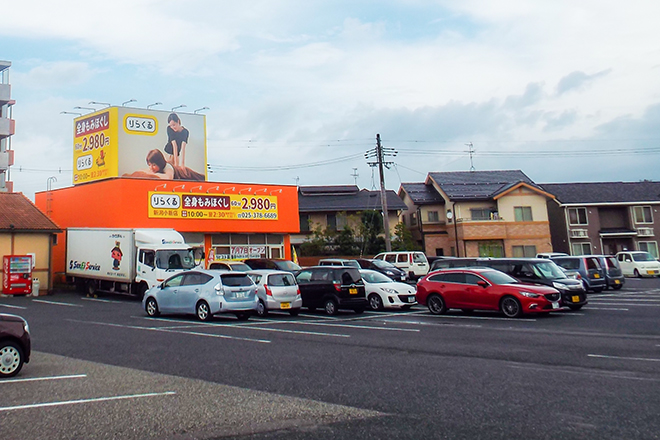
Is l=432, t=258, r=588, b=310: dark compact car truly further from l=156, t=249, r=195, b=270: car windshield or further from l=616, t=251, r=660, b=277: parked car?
l=616, t=251, r=660, b=277: parked car

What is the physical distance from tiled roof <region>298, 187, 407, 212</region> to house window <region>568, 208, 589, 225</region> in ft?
45.0

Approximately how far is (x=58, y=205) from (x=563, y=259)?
30.5 m

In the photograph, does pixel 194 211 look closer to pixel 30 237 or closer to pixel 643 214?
pixel 30 237

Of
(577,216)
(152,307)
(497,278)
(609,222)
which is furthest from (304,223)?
(497,278)

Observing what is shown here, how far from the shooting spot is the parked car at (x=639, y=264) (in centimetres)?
3550

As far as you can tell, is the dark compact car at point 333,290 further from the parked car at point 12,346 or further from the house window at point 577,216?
the house window at point 577,216

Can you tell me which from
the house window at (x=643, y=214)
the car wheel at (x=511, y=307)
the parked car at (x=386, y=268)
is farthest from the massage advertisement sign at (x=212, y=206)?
the house window at (x=643, y=214)

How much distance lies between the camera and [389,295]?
20453mm

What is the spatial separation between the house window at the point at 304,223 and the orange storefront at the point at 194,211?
9.26 metres

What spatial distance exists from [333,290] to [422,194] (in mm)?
34439

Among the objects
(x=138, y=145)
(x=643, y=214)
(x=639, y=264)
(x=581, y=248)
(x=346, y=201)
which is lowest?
(x=639, y=264)

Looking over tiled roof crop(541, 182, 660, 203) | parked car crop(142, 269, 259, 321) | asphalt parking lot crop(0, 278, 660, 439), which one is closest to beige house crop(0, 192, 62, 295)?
parked car crop(142, 269, 259, 321)

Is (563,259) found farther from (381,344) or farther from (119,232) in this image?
(119,232)

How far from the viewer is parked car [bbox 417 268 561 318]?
1708cm
